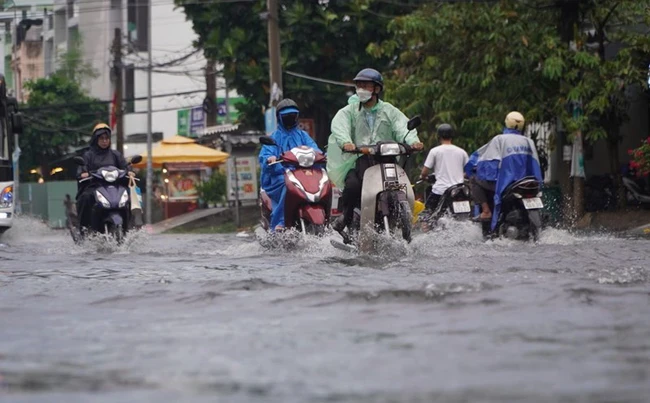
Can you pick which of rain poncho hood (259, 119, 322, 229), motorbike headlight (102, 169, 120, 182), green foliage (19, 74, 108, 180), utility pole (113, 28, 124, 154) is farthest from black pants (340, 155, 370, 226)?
green foliage (19, 74, 108, 180)

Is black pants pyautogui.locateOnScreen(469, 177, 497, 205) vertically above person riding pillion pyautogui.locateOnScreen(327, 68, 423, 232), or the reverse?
person riding pillion pyautogui.locateOnScreen(327, 68, 423, 232)

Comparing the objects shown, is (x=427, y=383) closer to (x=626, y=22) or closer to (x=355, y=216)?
(x=355, y=216)

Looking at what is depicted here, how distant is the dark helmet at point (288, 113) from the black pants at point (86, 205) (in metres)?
2.44

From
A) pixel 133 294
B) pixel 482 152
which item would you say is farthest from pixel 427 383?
pixel 482 152

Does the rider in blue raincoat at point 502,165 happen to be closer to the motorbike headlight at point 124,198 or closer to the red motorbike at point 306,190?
the red motorbike at point 306,190

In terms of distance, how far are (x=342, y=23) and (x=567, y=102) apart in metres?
11.7

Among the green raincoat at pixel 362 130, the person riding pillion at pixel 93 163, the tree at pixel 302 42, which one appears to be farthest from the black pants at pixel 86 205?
the tree at pixel 302 42

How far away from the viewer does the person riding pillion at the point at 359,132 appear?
1231 cm

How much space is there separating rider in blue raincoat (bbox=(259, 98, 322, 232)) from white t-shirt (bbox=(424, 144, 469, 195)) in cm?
232

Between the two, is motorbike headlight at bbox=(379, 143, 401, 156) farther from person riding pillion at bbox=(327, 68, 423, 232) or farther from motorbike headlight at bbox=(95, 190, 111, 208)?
motorbike headlight at bbox=(95, 190, 111, 208)

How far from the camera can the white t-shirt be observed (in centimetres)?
1600

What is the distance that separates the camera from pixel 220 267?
11.4 m

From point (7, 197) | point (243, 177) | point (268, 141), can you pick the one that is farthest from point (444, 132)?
point (243, 177)

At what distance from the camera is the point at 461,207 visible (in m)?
15.6
